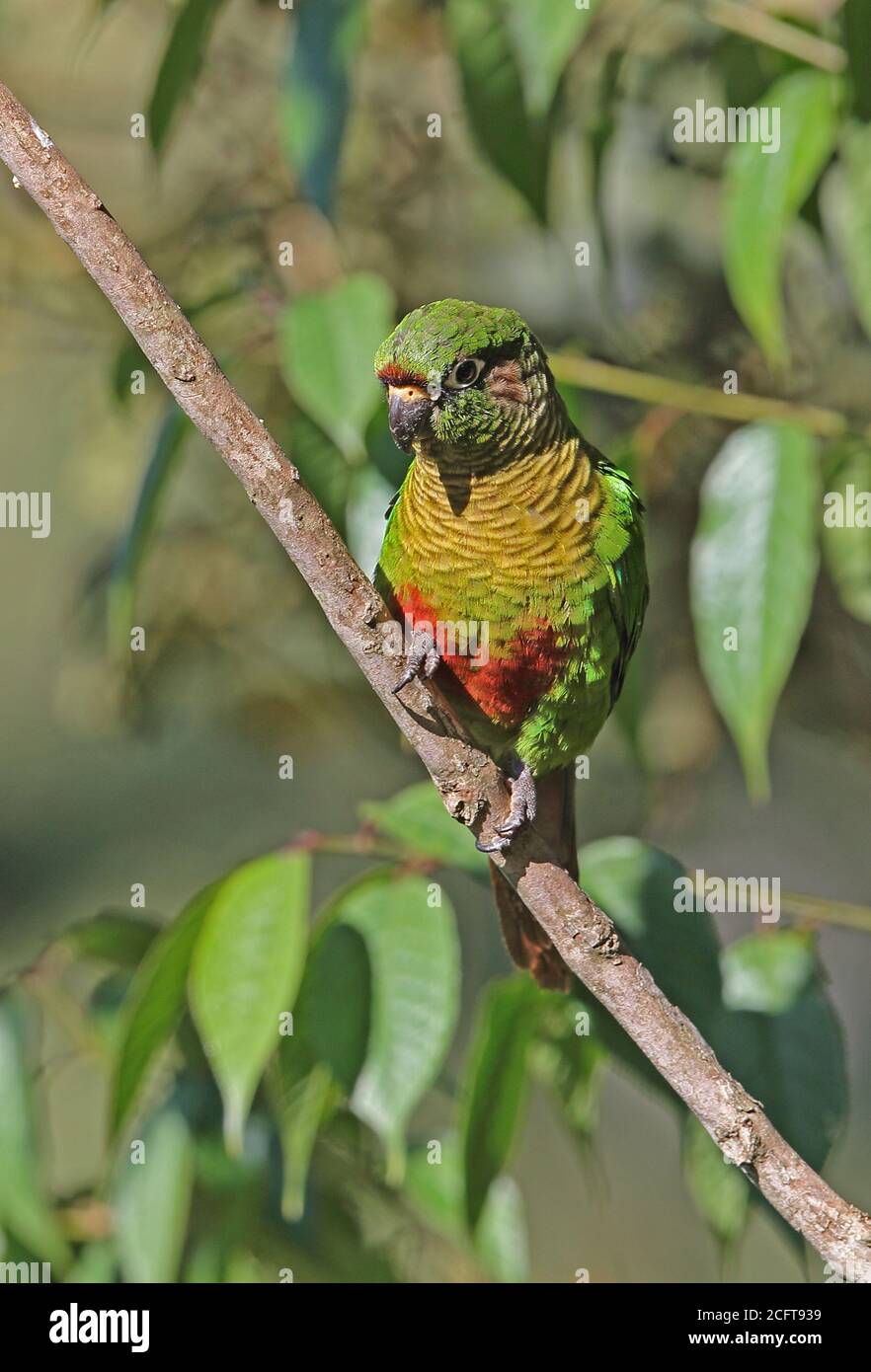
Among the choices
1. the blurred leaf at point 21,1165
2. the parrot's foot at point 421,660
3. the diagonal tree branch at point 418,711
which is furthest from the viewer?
the blurred leaf at point 21,1165

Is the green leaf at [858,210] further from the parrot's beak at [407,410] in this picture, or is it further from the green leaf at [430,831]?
the green leaf at [430,831]

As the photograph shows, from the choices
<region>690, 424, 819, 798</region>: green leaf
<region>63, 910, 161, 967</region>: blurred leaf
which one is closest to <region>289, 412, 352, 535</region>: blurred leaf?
<region>690, 424, 819, 798</region>: green leaf

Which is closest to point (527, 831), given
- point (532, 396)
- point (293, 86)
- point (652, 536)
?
point (532, 396)

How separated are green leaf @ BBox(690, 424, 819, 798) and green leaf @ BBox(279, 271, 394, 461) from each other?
2.25ft

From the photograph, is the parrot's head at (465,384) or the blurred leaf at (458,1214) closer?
the parrot's head at (465,384)

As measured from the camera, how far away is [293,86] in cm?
280

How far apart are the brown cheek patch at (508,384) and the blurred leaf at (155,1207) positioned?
1.58 metres

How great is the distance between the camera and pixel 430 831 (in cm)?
271

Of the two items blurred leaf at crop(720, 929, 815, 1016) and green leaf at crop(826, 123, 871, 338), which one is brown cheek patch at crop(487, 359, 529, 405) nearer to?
green leaf at crop(826, 123, 871, 338)

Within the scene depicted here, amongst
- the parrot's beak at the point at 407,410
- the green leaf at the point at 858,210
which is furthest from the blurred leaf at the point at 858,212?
Answer: the parrot's beak at the point at 407,410

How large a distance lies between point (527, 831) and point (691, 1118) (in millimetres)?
748

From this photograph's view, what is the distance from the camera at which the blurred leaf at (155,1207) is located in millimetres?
2771

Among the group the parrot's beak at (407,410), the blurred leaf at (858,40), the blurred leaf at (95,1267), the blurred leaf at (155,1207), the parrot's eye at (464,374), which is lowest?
the blurred leaf at (95,1267)

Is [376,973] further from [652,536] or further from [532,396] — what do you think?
[652,536]
